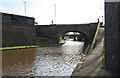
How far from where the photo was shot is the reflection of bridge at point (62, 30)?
34.1m

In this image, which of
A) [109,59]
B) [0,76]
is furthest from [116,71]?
[0,76]

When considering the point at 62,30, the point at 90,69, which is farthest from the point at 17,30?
the point at 90,69

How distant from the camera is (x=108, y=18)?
581 cm

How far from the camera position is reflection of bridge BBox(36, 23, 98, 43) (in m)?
34.1

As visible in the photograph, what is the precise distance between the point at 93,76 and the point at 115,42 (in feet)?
6.56

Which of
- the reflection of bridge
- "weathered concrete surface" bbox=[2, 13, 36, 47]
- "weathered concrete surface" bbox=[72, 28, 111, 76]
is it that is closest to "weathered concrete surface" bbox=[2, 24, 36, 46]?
"weathered concrete surface" bbox=[2, 13, 36, 47]

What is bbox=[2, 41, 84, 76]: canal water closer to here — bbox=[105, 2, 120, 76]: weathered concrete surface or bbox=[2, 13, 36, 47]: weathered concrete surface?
bbox=[105, 2, 120, 76]: weathered concrete surface

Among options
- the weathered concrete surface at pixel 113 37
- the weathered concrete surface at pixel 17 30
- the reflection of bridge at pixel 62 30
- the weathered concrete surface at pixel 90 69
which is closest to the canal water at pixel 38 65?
the weathered concrete surface at pixel 90 69

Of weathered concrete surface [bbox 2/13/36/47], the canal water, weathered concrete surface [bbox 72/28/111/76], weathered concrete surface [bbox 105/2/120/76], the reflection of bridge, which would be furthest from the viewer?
the reflection of bridge

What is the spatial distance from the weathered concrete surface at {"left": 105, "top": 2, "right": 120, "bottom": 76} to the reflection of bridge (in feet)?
93.7

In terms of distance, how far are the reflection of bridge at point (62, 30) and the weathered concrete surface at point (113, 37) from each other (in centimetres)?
2855

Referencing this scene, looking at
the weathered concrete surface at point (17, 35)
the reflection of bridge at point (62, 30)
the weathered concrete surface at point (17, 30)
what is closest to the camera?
the weathered concrete surface at point (17, 35)

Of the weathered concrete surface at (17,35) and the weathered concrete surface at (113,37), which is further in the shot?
the weathered concrete surface at (17,35)

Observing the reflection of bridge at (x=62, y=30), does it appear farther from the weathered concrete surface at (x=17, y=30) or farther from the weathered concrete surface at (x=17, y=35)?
the weathered concrete surface at (x=17, y=35)
